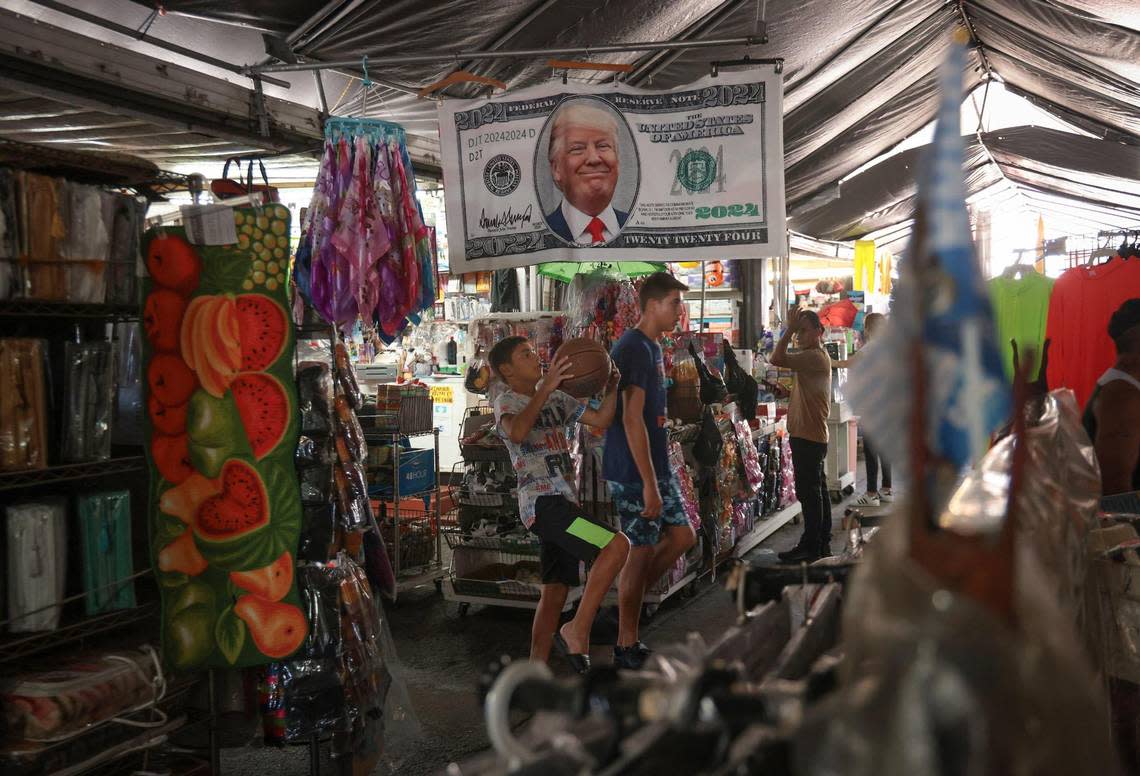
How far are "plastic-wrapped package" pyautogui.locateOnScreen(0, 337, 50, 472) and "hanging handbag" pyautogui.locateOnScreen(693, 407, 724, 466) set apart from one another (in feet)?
13.0

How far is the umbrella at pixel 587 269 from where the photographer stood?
575cm

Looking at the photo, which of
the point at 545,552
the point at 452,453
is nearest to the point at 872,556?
the point at 545,552

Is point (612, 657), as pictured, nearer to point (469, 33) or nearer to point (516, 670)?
point (469, 33)

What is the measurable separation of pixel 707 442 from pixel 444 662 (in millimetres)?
2186

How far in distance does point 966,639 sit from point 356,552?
8.98 ft

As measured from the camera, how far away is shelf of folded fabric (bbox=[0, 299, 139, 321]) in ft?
7.96

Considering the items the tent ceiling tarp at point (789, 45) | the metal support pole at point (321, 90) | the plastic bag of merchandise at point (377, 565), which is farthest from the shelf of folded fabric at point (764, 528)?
the metal support pole at point (321, 90)

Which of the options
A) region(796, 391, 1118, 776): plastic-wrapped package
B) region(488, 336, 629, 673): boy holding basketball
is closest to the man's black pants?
region(488, 336, 629, 673): boy holding basketball

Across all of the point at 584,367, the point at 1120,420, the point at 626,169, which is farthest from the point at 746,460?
the point at 1120,420

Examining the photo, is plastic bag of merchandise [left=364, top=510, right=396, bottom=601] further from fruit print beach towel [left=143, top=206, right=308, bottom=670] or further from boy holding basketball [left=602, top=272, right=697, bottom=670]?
boy holding basketball [left=602, top=272, right=697, bottom=670]

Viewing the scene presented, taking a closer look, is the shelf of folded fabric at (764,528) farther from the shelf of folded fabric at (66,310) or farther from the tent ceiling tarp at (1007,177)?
the shelf of folded fabric at (66,310)

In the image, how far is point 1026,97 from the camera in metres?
8.16

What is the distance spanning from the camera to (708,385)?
5793 mm

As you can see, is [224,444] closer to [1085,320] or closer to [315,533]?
[315,533]
